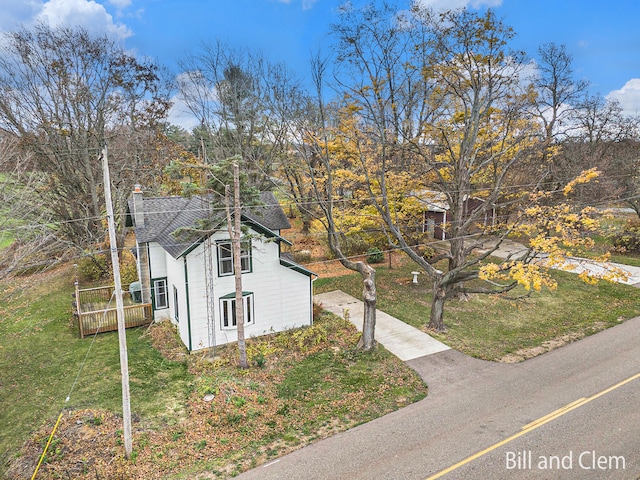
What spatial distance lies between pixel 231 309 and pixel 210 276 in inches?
67.6

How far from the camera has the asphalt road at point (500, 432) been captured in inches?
332

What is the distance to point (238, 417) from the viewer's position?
1038cm

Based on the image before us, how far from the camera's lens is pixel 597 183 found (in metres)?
29.9

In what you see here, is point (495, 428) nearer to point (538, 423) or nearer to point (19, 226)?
point (538, 423)

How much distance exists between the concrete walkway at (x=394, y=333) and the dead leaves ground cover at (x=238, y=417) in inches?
37.3

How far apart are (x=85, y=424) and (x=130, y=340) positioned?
5937 mm

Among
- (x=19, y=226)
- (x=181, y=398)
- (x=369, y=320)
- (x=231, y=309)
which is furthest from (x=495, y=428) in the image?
(x=19, y=226)

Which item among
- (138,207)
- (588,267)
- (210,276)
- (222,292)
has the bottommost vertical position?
(588,267)

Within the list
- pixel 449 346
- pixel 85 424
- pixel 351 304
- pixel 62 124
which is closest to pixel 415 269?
pixel 351 304

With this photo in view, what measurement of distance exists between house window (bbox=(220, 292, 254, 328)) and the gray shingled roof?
2579 millimetres

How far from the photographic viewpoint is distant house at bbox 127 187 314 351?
564 inches

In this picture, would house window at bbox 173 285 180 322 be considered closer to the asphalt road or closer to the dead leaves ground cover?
the dead leaves ground cover

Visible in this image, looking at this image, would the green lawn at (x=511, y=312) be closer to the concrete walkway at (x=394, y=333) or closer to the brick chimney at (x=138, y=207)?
the concrete walkway at (x=394, y=333)

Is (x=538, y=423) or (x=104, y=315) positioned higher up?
(x=104, y=315)
